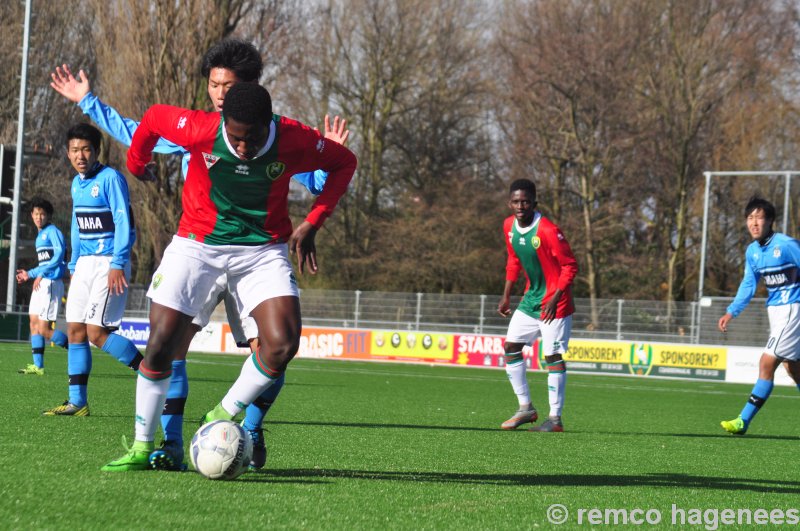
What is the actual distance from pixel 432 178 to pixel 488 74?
4241 millimetres

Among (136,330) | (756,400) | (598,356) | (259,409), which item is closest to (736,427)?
(756,400)

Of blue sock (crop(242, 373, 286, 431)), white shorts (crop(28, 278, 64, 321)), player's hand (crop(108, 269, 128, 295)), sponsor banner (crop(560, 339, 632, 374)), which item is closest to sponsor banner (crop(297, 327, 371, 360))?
sponsor banner (crop(560, 339, 632, 374))

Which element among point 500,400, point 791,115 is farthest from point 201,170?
point 791,115

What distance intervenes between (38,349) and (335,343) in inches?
631

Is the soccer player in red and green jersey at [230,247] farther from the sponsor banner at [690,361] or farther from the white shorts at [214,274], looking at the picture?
the sponsor banner at [690,361]

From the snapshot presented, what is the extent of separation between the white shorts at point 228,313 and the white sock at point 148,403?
0.43 m

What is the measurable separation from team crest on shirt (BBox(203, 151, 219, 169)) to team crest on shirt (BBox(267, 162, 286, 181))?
27 centimetres

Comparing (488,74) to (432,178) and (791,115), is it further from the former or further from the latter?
(791,115)

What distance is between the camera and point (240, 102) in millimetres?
5176

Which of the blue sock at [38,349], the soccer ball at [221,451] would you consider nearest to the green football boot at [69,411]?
the soccer ball at [221,451]

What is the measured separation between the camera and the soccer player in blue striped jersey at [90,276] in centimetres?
850

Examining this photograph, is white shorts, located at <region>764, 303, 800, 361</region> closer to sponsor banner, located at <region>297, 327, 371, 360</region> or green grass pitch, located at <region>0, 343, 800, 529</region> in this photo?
green grass pitch, located at <region>0, 343, 800, 529</region>

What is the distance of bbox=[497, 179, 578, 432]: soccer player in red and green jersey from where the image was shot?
10.1m

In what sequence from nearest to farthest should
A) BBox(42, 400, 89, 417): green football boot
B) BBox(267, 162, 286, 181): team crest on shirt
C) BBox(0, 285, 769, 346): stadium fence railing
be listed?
1. BBox(267, 162, 286, 181): team crest on shirt
2. BBox(42, 400, 89, 417): green football boot
3. BBox(0, 285, 769, 346): stadium fence railing
